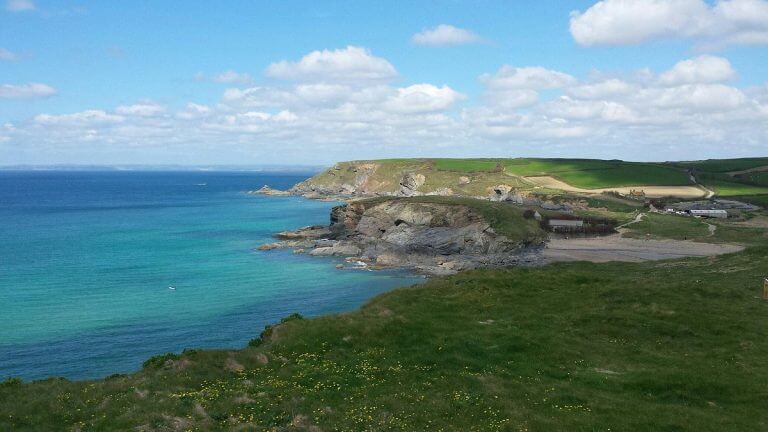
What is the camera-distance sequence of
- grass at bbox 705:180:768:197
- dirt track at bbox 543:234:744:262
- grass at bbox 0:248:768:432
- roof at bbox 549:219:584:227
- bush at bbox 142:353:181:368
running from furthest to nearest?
grass at bbox 705:180:768:197
roof at bbox 549:219:584:227
dirt track at bbox 543:234:744:262
bush at bbox 142:353:181:368
grass at bbox 0:248:768:432

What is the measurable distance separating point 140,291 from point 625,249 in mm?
77671

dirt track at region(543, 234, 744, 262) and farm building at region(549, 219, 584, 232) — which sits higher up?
farm building at region(549, 219, 584, 232)

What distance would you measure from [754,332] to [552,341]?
37.0ft

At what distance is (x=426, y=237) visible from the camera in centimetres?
10175

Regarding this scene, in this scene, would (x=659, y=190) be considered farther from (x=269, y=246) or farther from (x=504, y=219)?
(x=269, y=246)

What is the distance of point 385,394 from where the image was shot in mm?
23219

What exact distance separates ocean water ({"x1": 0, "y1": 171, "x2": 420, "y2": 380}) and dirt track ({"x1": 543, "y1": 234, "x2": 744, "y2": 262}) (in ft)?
98.4

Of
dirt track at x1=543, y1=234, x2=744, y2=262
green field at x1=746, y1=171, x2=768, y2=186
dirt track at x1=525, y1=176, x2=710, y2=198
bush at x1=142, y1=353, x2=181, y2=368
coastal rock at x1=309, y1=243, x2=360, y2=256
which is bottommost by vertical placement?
coastal rock at x1=309, y1=243, x2=360, y2=256

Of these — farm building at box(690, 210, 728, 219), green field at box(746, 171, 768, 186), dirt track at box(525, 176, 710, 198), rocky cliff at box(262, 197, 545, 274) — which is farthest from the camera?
green field at box(746, 171, 768, 186)

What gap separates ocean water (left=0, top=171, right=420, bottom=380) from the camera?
49656mm

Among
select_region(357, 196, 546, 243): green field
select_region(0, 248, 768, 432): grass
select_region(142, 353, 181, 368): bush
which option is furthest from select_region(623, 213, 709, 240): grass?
select_region(142, 353, 181, 368): bush

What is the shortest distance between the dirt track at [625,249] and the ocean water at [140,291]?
30.0 m

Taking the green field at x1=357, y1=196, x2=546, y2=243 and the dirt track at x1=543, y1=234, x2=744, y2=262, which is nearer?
the dirt track at x1=543, y1=234, x2=744, y2=262

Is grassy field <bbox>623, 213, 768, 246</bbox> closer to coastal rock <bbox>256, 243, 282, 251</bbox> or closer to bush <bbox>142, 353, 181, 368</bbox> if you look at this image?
coastal rock <bbox>256, 243, 282, 251</bbox>
